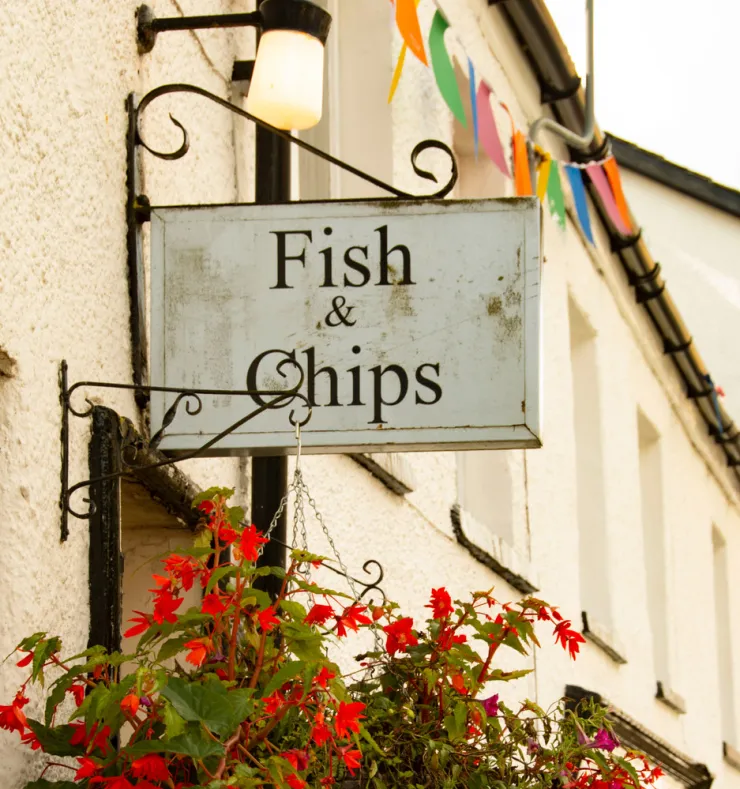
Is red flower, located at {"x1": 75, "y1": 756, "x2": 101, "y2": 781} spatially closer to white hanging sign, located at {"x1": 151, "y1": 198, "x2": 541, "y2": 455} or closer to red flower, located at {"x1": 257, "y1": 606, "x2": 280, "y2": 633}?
red flower, located at {"x1": 257, "y1": 606, "x2": 280, "y2": 633}

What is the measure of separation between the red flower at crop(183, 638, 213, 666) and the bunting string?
3.01 meters

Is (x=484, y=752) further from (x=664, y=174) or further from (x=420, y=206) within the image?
(x=664, y=174)

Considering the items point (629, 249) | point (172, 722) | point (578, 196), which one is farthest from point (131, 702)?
point (629, 249)

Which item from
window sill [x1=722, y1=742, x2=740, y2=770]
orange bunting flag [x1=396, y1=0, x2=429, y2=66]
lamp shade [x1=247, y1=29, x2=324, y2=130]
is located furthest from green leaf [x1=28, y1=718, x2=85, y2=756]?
window sill [x1=722, y1=742, x2=740, y2=770]

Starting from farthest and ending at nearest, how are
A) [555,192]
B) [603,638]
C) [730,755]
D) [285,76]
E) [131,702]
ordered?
[730,755], [603,638], [555,192], [285,76], [131,702]

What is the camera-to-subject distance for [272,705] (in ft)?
11.3

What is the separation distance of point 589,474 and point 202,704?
8.15 metres

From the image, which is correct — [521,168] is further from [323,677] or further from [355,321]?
[323,677]

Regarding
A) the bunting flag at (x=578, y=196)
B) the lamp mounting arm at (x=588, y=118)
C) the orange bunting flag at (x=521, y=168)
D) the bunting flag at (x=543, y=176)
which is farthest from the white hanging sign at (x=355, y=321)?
the bunting flag at (x=578, y=196)

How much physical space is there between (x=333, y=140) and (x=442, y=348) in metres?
Result: 3.17

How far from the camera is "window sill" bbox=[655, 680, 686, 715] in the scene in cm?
1210

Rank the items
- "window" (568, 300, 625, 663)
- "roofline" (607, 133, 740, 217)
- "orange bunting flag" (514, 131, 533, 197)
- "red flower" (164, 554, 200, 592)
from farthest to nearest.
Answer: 1. "roofline" (607, 133, 740, 217)
2. "window" (568, 300, 625, 663)
3. "orange bunting flag" (514, 131, 533, 197)
4. "red flower" (164, 554, 200, 592)

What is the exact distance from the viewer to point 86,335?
14.4ft

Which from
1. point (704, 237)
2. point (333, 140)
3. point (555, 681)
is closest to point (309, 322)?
point (333, 140)
